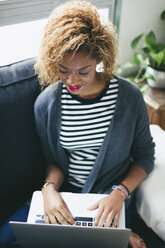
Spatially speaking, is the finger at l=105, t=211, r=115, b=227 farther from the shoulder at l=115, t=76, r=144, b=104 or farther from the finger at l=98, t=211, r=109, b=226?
the shoulder at l=115, t=76, r=144, b=104

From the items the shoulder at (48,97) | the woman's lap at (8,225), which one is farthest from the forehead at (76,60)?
the woman's lap at (8,225)

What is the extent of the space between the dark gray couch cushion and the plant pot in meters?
0.83

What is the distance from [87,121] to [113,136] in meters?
0.12

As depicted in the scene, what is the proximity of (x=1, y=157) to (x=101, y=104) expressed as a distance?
45cm

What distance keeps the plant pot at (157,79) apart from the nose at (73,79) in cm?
85

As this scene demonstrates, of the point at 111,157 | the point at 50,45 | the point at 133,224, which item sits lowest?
the point at 133,224

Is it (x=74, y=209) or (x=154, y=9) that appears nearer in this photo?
(x=74, y=209)

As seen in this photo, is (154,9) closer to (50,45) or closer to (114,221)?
(50,45)

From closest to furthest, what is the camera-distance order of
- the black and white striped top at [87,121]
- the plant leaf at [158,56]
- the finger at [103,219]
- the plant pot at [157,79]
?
the finger at [103,219], the black and white striped top at [87,121], the plant leaf at [158,56], the plant pot at [157,79]

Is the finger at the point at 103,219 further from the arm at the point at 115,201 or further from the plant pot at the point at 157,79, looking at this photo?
the plant pot at the point at 157,79

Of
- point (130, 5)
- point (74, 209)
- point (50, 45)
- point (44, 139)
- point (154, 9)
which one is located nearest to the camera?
point (50, 45)

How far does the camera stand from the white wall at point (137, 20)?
1.51 metres

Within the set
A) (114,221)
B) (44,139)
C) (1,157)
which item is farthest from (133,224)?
(1,157)

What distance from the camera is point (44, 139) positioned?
1.05 metres
